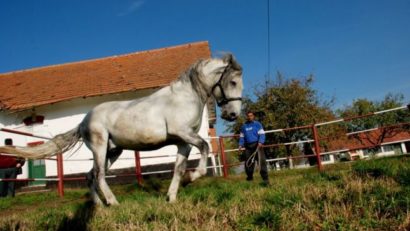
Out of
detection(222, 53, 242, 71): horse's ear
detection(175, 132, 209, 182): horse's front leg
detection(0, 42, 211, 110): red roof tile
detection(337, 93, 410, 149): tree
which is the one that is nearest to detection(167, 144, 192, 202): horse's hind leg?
detection(175, 132, 209, 182): horse's front leg

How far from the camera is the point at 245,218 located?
3.51 meters

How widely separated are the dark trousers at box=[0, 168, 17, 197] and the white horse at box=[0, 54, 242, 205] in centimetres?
477

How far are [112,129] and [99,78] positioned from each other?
15.4 m

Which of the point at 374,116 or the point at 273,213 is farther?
the point at 374,116

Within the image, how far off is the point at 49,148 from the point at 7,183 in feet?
20.0

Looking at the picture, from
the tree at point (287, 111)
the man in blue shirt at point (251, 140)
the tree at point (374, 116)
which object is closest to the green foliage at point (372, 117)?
the tree at point (374, 116)

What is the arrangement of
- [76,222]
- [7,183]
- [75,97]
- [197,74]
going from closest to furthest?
[76,222] < [197,74] < [7,183] < [75,97]

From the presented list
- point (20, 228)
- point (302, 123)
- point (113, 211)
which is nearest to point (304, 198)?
point (113, 211)

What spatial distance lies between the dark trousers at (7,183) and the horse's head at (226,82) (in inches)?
282

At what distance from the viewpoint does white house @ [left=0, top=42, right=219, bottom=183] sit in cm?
1806

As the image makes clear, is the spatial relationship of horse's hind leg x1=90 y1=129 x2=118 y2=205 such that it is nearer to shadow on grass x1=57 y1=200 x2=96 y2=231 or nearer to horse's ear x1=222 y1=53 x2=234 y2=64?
shadow on grass x1=57 y1=200 x2=96 y2=231

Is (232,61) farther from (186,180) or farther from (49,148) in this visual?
(49,148)

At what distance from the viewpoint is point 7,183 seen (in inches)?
442

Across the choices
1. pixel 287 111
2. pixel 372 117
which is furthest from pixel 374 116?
pixel 287 111
